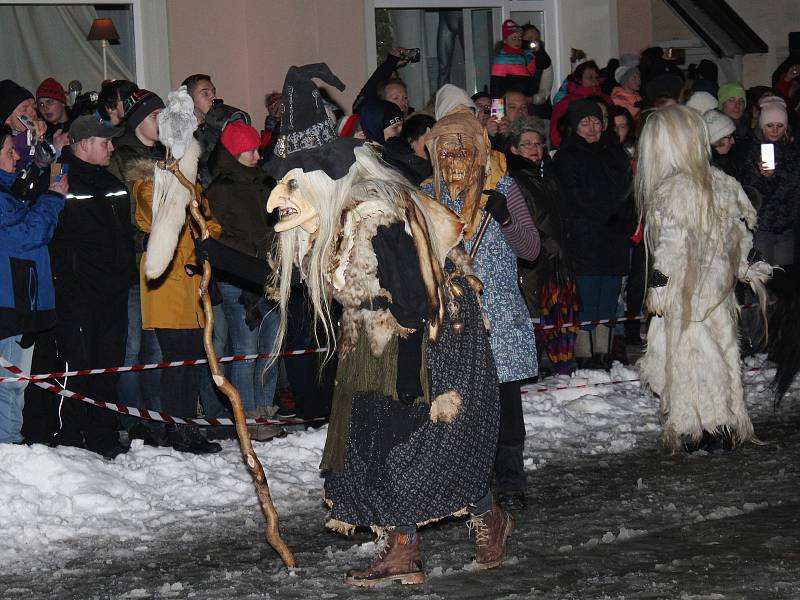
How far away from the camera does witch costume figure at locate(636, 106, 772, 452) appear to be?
8031 millimetres

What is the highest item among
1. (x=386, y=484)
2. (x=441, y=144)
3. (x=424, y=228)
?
(x=441, y=144)

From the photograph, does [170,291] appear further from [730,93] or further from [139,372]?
[730,93]

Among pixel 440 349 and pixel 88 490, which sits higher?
pixel 440 349

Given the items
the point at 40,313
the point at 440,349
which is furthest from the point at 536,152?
the point at 440,349

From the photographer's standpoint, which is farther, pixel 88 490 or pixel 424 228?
pixel 88 490

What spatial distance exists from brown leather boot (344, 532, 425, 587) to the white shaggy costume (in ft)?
9.65

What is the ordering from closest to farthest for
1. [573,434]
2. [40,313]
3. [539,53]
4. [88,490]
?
1. [88,490]
2. [40,313]
3. [573,434]
4. [539,53]

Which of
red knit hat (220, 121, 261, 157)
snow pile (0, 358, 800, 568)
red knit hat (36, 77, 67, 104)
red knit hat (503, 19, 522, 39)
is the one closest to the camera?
snow pile (0, 358, 800, 568)

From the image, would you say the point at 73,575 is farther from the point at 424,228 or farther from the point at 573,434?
the point at 573,434

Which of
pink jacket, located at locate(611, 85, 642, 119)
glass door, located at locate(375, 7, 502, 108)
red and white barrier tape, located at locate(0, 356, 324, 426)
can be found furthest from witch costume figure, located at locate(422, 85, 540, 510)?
glass door, located at locate(375, 7, 502, 108)

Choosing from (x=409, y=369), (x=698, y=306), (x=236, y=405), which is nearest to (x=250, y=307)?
(x=698, y=306)

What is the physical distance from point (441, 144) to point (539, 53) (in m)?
7.63

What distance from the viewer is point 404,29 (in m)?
14.7

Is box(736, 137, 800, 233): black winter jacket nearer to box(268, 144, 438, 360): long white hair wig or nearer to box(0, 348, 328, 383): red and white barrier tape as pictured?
box(0, 348, 328, 383): red and white barrier tape
